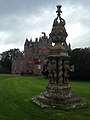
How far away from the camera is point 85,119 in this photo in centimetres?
1384

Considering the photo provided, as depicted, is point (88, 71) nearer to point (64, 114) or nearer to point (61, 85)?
point (61, 85)

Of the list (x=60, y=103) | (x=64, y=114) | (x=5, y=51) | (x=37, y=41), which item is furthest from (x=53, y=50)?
(x=5, y=51)

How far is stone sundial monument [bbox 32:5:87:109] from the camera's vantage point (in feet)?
57.3

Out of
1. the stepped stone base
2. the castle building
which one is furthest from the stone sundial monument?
the castle building

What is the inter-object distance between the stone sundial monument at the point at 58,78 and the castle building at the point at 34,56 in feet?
300

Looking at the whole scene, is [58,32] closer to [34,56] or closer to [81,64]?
[81,64]

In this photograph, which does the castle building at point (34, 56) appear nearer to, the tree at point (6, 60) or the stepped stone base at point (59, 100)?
the tree at point (6, 60)

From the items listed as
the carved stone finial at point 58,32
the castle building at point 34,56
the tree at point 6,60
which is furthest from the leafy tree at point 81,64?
the tree at point 6,60

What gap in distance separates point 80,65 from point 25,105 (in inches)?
1739

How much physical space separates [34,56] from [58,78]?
329ft

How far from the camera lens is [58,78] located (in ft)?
62.3

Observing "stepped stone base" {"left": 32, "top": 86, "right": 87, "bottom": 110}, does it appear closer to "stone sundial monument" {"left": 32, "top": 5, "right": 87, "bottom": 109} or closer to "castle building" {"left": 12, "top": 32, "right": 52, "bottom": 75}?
"stone sundial monument" {"left": 32, "top": 5, "right": 87, "bottom": 109}

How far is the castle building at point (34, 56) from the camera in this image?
113250 millimetres

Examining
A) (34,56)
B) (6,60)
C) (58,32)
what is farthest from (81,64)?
(6,60)
